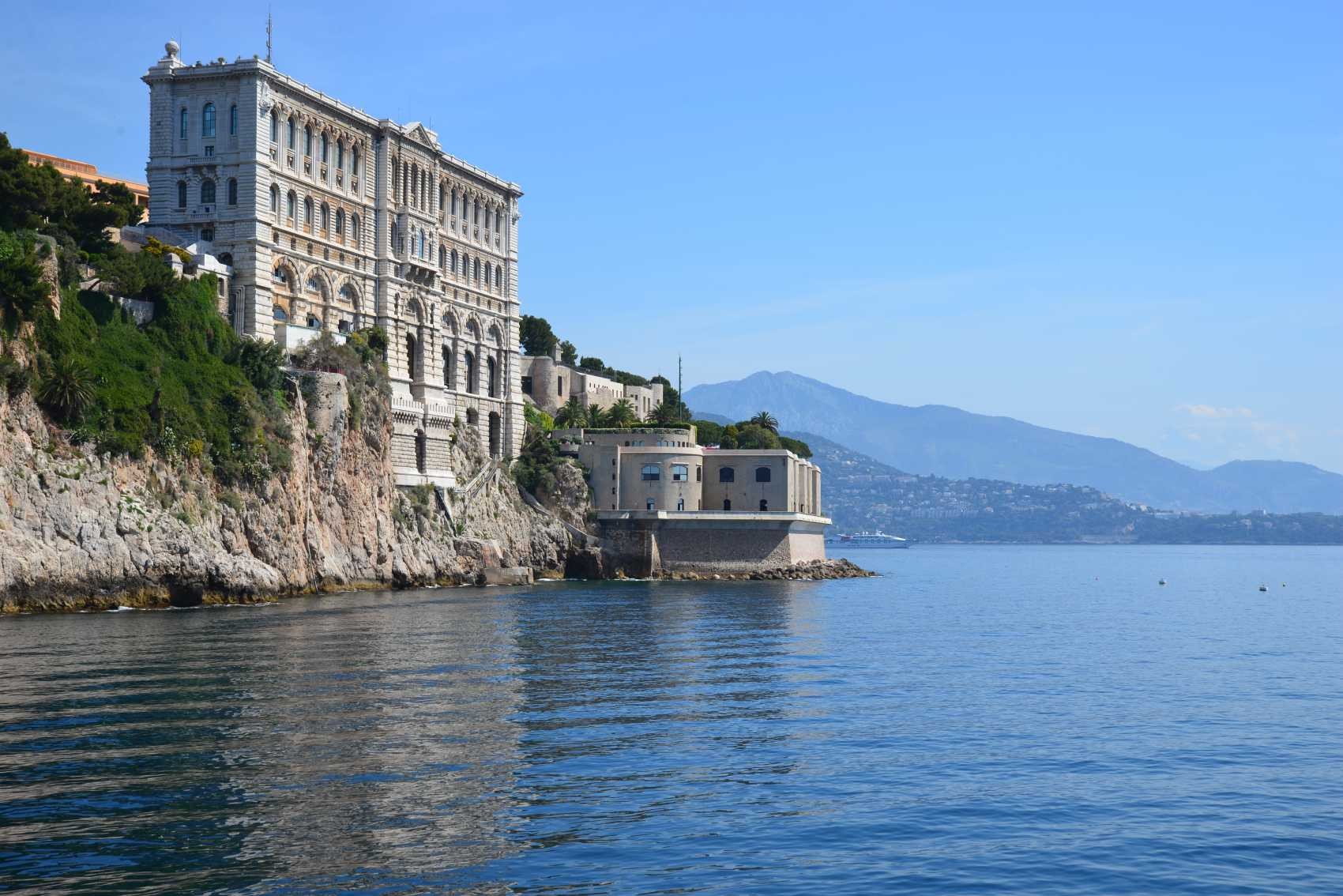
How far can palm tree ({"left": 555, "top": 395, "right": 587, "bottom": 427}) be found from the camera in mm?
126369

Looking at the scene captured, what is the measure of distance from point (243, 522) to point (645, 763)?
5006cm

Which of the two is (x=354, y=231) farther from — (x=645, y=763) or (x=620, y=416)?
(x=645, y=763)

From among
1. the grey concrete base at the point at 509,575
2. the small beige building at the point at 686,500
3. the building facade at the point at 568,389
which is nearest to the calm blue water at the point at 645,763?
the grey concrete base at the point at 509,575

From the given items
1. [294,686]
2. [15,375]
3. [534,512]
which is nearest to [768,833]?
[294,686]

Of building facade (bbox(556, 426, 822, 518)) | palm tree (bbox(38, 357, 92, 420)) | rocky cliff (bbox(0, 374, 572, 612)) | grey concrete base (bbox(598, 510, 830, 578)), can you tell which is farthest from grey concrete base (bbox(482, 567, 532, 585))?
palm tree (bbox(38, 357, 92, 420))

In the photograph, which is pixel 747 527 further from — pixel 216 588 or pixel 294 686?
pixel 294 686

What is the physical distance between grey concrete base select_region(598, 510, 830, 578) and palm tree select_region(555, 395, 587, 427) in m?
17.0

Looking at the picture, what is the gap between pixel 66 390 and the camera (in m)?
64.8

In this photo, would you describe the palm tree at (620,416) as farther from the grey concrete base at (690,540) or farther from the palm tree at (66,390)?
the palm tree at (66,390)

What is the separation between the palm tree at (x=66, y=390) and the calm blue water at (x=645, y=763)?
11.8 meters

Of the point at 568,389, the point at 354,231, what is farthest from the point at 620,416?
the point at 354,231

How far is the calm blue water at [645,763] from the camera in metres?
22.4

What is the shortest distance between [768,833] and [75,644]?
103ft

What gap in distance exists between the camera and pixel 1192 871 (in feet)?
76.3
